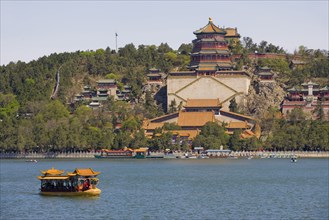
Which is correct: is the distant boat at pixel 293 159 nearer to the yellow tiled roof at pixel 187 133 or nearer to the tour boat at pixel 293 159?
the tour boat at pixel 293 159

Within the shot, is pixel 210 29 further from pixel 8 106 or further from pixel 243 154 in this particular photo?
pixel 8 106

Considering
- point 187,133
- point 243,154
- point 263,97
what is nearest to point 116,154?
point 187,133

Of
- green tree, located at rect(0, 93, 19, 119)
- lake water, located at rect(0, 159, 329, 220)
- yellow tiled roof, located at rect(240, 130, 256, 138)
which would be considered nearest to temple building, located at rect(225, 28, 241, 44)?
yellow tiled roof, located at rect(240, 130, 256, 138)

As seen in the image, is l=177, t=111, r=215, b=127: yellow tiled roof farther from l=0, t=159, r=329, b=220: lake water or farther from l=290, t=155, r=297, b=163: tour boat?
l=0, t=159, r=329, b=220: lake water

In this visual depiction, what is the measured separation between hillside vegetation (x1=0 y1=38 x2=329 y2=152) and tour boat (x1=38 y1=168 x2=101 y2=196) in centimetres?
6194

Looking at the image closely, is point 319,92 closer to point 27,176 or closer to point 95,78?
point 95,78

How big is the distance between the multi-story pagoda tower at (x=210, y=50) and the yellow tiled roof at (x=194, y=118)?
476 inches

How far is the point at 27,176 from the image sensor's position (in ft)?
302

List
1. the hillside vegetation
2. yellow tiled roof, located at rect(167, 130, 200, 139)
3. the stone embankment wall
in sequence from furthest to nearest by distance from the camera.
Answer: yellow tiled roof, located at rect(167, 130, 200, 139) → the hillside vegetation → the stone embankment wall

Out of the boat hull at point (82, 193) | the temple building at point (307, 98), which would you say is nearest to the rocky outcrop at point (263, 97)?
the temple building at point (307, 98)

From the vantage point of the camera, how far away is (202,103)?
5674 inches

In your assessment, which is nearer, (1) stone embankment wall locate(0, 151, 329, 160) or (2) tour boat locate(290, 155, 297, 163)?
(2) tour boat locate(290, 155, 297, 163)

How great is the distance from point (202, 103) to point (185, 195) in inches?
2927

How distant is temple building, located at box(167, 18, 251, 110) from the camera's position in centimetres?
14700
